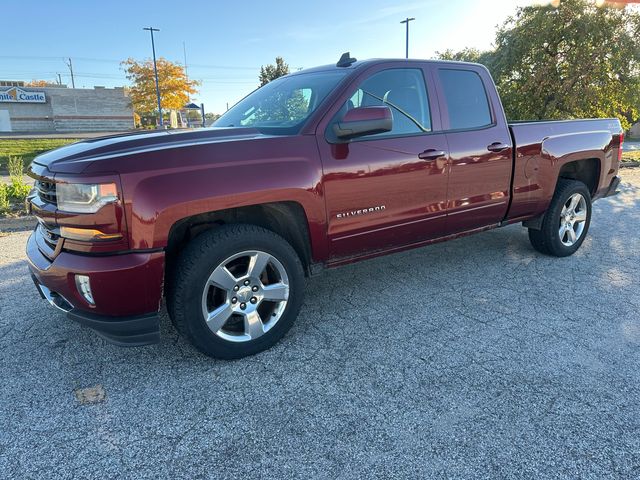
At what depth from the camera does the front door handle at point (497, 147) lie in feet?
12.7

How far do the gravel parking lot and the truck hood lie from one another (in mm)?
1262

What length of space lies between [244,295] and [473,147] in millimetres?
2297

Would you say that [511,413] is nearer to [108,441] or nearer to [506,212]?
[108,441]

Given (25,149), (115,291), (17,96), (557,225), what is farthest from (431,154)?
(17,96)

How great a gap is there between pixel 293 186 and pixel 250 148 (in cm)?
35

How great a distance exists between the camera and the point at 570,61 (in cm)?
1168

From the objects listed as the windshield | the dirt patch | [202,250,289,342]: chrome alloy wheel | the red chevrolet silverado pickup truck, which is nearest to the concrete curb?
the red chevrolet silverado pickup truck

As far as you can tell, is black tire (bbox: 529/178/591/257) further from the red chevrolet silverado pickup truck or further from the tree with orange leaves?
the tree with orange leaves

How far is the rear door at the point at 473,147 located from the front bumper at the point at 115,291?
241 centimetres

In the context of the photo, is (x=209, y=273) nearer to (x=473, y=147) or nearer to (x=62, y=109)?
(x=473, y=147)

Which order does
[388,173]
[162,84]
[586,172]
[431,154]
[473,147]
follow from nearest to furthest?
[388,173] < [431,154] < [473,147] < [586,172] < [162,84]

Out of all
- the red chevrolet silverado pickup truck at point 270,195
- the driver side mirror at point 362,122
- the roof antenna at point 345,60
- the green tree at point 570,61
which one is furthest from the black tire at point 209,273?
the green tree at point 570,61

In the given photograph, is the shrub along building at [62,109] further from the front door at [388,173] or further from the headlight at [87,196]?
the headlight at [87,196]

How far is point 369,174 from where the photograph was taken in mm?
3119
